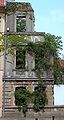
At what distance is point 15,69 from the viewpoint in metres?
37.7

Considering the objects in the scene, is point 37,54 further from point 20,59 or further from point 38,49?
point 20,59

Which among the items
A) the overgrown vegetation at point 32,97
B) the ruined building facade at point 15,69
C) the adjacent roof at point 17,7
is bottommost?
the overgrown vegetation at point 32,97

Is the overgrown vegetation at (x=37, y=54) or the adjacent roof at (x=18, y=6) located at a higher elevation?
the adjacent roof at (x=18, y=6)

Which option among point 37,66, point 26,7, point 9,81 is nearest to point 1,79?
point 9,81

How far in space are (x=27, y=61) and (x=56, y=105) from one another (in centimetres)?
486

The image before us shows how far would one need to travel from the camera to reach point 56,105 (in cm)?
3650

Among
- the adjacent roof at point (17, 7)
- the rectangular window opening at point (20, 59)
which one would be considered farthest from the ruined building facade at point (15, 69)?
the rectangular window opening at point (20, 59)

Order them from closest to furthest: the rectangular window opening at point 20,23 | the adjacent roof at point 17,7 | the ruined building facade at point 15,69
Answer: the ruined building facade at point 15,69
the adjacent roof at point 17,7
the rectangular window opening at point 20,23

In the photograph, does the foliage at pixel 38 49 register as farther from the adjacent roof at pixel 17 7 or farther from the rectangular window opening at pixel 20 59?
the adjacent roof at pixel 17 7

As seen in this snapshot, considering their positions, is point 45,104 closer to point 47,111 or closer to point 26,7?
point 47,111

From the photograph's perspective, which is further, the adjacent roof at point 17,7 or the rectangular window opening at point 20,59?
the adjacent roof at point 17,7

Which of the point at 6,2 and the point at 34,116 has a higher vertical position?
the point at 6,2

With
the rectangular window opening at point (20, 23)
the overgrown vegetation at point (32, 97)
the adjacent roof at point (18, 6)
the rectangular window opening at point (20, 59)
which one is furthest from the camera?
the rectangular window opening at point (20, 23)

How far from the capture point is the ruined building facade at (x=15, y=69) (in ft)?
122
